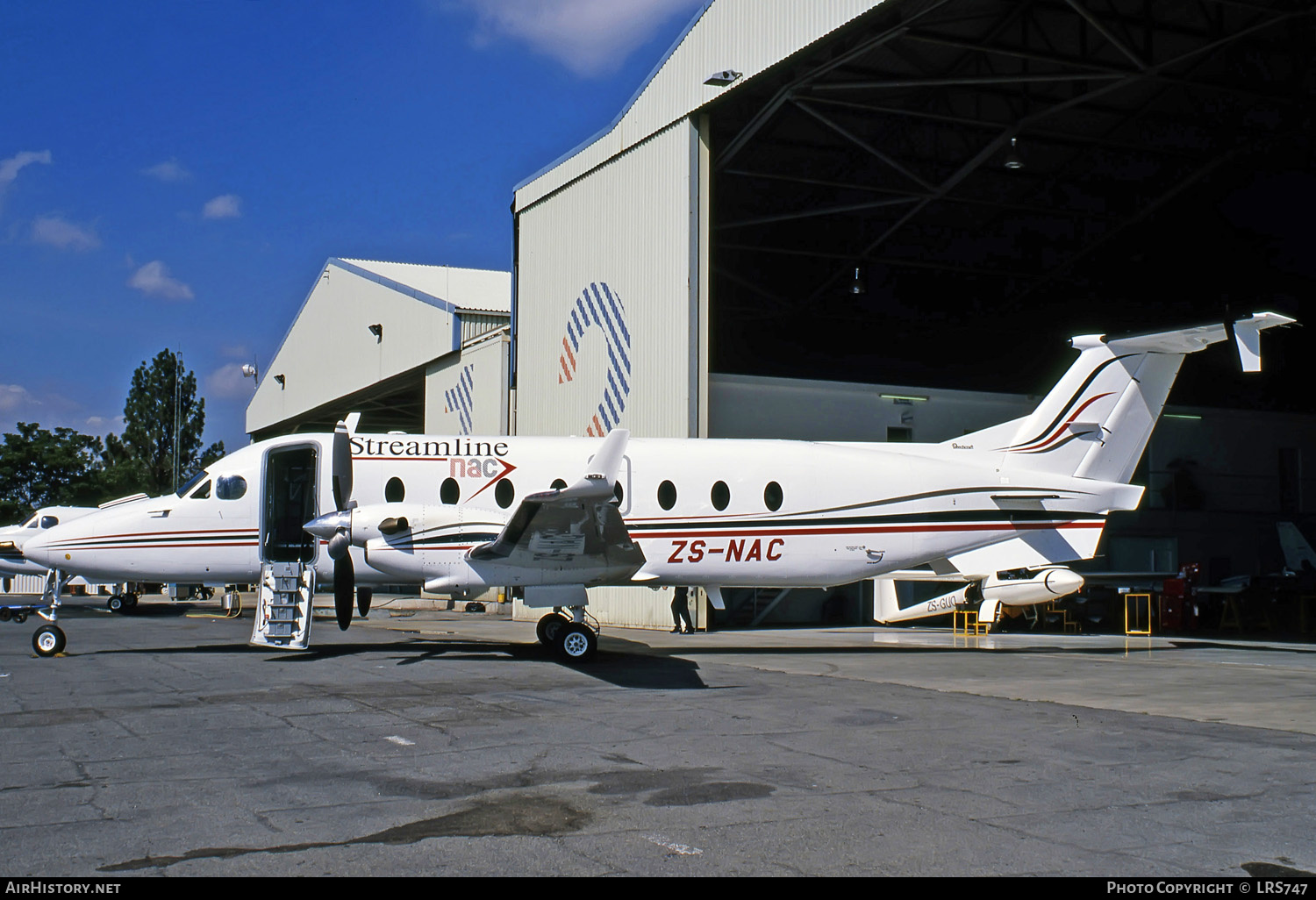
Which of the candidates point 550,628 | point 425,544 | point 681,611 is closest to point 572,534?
point 425,544

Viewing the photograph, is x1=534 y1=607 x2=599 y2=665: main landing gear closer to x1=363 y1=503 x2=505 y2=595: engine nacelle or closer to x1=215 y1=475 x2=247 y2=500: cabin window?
x1=363 y1=503 x2=505 y2=595: engine nacelle

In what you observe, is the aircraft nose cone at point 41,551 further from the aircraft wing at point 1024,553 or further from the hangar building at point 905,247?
the aircraft wing at point 1024,553

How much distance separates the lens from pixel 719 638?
22.1 metres

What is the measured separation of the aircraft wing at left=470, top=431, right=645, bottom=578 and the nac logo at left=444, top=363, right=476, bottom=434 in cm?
2262

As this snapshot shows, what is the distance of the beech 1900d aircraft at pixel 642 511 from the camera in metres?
15.6

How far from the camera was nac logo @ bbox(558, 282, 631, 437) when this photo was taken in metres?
26.7

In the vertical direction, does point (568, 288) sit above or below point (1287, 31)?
below

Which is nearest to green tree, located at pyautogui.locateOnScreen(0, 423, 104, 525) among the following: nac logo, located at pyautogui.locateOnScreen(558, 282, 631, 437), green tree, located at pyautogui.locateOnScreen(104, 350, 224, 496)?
green tree, located at pyautogui.locateOnScreen(104, 350, 224, 496)

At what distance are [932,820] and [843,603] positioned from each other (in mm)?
23969

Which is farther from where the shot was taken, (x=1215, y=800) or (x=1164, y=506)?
(x=1164, y=506)

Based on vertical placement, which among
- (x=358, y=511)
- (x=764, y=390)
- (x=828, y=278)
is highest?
(x=828, y=278)
